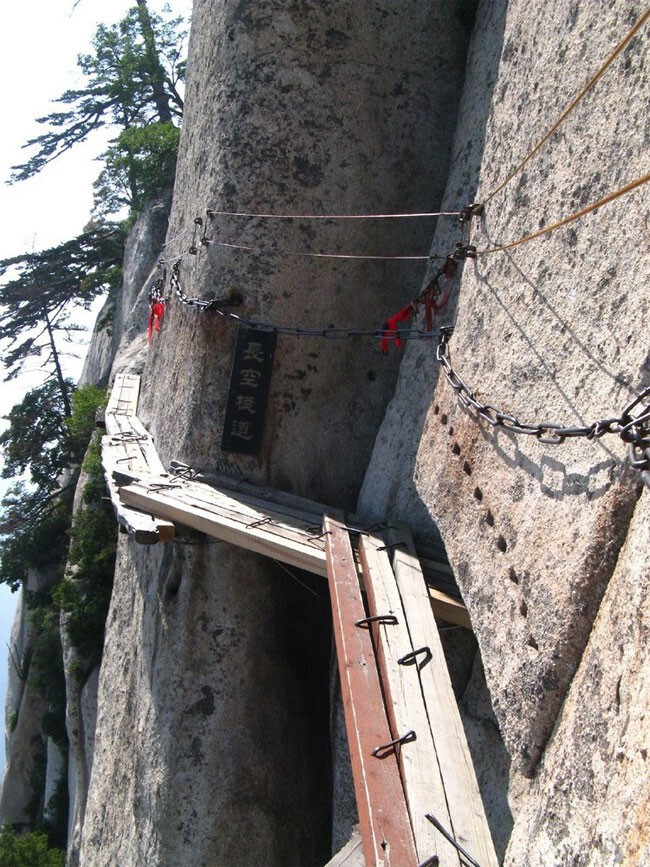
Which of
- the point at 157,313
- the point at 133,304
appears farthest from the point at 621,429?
the point at 133,304

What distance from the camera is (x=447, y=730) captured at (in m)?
3.81

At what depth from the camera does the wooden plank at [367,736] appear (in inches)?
130

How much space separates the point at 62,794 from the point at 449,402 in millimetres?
10664

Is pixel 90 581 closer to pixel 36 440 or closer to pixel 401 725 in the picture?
pixel 36 440

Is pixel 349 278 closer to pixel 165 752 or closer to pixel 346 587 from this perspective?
pixel 346 587

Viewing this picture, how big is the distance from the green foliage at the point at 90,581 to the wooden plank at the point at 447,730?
24.6ft

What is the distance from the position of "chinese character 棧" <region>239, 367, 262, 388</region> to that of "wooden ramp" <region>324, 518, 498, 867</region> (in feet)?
7.92

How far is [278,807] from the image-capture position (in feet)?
23.6

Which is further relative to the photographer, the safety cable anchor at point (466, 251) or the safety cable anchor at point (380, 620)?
the safety cable anchor at point (466, 251)

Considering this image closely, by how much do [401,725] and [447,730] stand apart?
0.20 meters

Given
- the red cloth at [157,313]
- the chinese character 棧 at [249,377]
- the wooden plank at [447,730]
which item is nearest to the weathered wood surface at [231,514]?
the wooden plank at [447,730]

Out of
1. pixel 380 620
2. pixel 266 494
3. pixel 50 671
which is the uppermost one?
pixel 50 671

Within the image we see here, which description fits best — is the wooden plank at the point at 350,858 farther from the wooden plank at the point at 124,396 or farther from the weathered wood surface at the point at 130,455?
the wooden plank at the point at 124,396

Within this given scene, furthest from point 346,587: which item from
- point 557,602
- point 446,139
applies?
point 446,139
